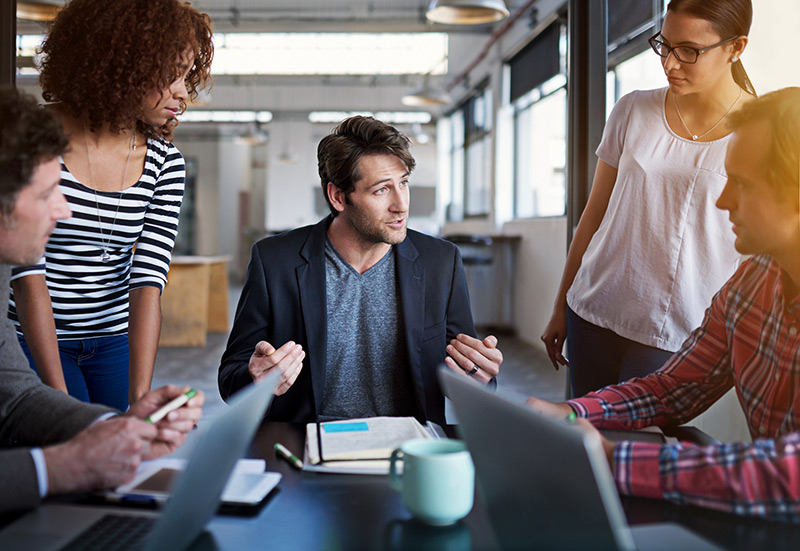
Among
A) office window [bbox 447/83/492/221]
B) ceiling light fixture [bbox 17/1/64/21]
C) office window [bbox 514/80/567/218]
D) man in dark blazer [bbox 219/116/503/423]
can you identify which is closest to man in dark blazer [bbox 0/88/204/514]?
man in dark blazer [bbox 219/116/503/423]

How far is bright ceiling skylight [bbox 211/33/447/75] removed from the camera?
1035cm

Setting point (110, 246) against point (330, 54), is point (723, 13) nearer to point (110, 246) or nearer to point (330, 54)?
point (110, 246)

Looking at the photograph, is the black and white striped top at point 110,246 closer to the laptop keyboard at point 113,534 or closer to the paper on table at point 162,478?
the paper on table at point 162,478

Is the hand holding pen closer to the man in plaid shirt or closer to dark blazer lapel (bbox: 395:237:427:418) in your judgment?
the man in plaid shirt

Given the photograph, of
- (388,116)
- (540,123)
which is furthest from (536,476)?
(388,116)

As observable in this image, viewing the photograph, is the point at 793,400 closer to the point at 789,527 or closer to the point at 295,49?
the point at 789,527

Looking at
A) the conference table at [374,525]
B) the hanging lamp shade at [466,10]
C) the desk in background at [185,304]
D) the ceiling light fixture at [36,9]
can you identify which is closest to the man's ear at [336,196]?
the conference table at [374,525]

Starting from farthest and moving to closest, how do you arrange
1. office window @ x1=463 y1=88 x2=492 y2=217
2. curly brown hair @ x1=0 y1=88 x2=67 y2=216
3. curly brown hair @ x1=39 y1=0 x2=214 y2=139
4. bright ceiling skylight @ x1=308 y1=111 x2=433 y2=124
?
bright ceiling skylight @ x1=308 y1=111 x2=433 y2=124 < office window @ x1=463 y1=88 x2=492 y2=217 < curly brown hair @ x1=39 y1=0 x2=214 y2=139 < curly brown hair @ x1=0 y1=88 x2=67 y2=216

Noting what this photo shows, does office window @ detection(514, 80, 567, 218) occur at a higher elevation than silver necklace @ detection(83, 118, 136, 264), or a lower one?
higher

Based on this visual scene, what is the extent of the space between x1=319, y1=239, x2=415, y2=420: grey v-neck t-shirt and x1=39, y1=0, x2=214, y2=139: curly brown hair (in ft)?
2.05

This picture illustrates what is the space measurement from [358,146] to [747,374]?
3.64ft

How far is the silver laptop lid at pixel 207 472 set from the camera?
2.06ft

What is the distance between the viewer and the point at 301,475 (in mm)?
1068

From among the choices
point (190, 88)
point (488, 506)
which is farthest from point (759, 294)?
point (190, 88)
